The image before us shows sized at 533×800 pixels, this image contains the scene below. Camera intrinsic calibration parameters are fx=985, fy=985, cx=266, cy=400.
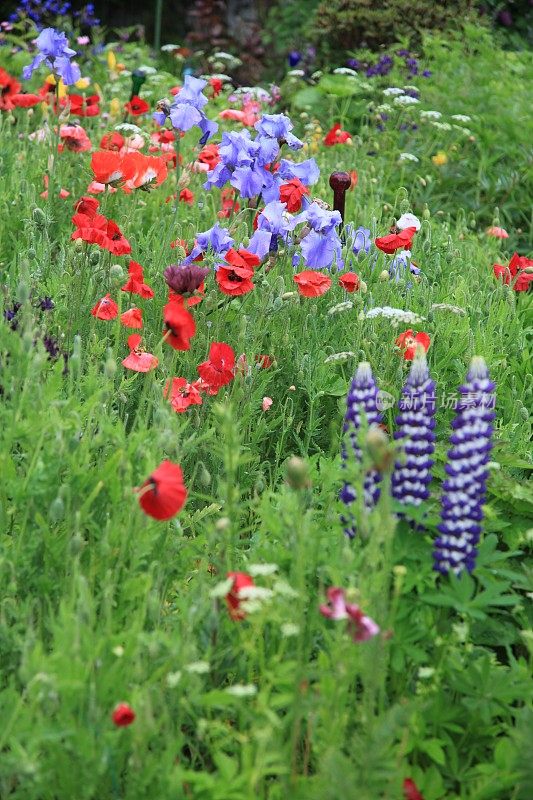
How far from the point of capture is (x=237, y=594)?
57.9 inches

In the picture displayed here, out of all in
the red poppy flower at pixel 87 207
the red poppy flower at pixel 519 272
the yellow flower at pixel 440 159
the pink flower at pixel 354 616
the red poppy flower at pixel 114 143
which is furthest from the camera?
the yellow flower at pixel 440 159

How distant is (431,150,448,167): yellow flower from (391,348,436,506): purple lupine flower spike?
3.16 metres

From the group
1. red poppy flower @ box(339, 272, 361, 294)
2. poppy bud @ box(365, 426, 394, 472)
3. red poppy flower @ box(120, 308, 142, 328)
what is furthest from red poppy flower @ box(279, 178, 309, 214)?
poppy bud @ box(365, 426, 394, 472)

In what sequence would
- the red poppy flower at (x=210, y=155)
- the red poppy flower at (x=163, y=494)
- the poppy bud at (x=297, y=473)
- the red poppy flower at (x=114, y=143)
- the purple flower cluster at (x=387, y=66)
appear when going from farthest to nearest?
the purple flower cluster at (x=387, y=66) → the red poppy flower at (x=114, y=143) → the red poppy flower at (x=210, y=155) → the red poppy flower at (x=163, y=494) → the poppy bud at (x=297, y=473)

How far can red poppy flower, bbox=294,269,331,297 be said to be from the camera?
2.39m

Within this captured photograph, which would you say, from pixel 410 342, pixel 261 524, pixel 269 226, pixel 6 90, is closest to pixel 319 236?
pixel 269 226

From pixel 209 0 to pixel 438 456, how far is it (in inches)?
302

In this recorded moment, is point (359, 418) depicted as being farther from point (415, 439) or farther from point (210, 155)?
point (210, 155)

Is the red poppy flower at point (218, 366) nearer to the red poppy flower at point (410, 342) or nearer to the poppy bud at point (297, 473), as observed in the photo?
the red poppy flower at point (410, 342)

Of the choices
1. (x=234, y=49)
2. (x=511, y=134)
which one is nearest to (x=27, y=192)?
(x=511, y=134)

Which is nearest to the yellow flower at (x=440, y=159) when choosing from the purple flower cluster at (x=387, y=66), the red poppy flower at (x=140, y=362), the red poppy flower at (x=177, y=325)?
the purple flower cluster at (x=387, y=66)

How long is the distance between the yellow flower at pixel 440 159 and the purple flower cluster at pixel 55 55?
186cm

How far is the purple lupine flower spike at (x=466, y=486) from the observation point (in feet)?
4.96

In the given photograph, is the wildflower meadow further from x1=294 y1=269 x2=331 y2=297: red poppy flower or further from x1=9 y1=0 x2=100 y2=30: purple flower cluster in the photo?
x1=9 y1=0 x2=100 y2=30: purple flower cluster
